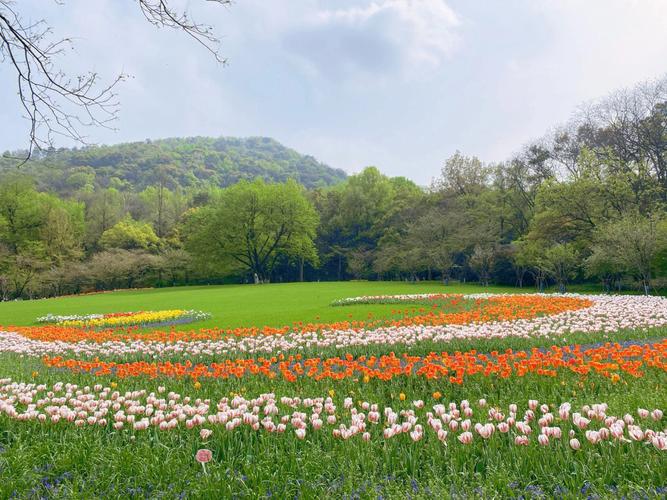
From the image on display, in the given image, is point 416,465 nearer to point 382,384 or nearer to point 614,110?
point 382,384

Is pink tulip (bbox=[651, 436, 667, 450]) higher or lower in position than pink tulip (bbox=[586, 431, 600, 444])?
higher

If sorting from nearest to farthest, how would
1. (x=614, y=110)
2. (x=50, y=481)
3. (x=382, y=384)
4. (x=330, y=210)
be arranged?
(x=50, y=481) → (x=382, y=384) → (x=614, y=110) → (x=330, y=210)

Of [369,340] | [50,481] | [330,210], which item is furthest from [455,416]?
[330,210]

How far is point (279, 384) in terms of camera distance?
6105 millimetres

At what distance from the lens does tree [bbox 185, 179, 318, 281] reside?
55.5 meters

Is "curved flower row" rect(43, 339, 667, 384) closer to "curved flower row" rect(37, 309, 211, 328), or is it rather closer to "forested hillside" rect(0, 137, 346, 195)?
"curved flower row" rect(37, 309, 211, 328)

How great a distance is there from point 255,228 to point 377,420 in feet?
174

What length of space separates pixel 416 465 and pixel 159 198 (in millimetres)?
73426

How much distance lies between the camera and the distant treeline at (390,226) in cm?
3138

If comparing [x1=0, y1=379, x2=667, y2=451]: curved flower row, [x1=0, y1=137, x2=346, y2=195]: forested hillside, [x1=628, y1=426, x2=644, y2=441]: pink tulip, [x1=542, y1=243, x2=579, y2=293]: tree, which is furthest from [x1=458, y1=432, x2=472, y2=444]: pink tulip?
[x1=0, y1=137, x2=346, y2=195]: forested hillside

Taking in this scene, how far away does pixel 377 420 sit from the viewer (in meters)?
4.23

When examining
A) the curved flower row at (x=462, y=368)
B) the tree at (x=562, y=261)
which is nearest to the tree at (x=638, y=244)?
the tree at (x=562, y=261)

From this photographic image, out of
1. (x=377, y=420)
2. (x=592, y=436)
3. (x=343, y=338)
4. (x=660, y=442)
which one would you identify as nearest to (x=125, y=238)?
(x=343, y=338)

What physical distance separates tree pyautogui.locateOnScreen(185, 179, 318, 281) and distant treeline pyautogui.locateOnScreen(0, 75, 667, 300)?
0.57 ft
